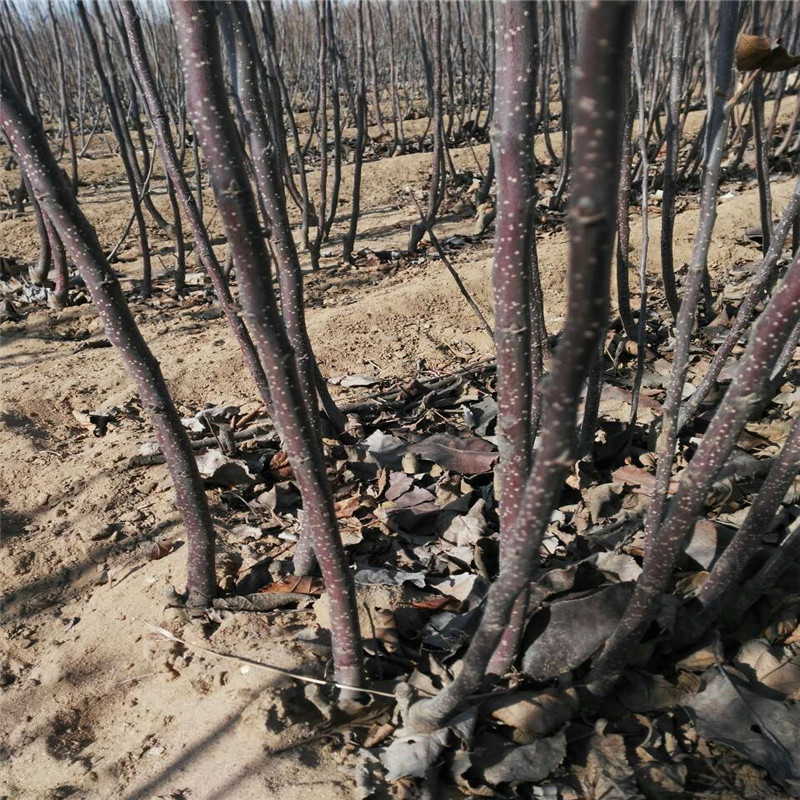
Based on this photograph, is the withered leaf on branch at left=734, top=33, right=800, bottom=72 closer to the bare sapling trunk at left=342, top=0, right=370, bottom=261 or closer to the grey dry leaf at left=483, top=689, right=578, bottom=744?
the grey dry leaf at left=483, top=689, right=578, bottom=744

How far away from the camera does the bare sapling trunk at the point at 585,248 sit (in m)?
0.62

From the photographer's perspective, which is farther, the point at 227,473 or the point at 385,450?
the point at 385,450

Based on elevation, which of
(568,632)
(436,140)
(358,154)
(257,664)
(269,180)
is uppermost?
(269,180)

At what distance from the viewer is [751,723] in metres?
1.34

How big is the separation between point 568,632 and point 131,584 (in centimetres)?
111

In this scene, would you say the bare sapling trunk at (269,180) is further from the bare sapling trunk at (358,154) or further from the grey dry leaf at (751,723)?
the bare sapling trunk at (358,154)

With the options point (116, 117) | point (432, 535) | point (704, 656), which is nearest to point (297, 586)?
point (432, 535)

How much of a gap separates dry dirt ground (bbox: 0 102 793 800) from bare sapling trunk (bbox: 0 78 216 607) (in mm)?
208

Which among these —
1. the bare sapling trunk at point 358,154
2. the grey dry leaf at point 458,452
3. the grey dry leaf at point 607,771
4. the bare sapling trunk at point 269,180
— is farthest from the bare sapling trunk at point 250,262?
the bare sapling trunk at point 358,154

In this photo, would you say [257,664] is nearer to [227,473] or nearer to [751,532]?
[227,473]

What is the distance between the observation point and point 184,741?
1414 mm

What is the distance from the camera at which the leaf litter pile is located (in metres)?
1.31

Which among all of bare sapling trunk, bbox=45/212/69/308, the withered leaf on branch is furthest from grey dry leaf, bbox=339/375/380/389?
bare sapling trunk, bbox=45/212/69/308

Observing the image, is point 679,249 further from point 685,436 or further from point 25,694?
point 25,694
